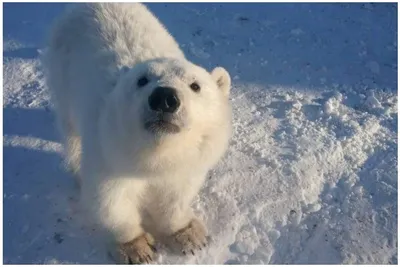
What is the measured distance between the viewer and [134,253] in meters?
3.54

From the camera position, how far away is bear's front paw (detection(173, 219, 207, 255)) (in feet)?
12.0

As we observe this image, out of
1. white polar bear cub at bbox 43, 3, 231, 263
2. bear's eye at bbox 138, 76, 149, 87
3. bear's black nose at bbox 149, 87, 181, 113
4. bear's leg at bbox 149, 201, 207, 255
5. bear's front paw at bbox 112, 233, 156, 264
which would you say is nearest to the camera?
bear's black nose at bbox 149, 87, 181, 113

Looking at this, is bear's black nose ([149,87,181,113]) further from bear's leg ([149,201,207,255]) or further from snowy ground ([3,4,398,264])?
snowy ground ([3,4,398,264])

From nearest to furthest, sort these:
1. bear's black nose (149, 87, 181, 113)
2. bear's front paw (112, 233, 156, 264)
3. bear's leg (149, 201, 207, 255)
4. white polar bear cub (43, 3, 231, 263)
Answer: bear's black nose (149, 87, 181, 113), white polar bear cub (43, 3, 231, 263), bear's front paw (112, 233, 156, 264), bear's leg (149, 201, 207, 255)

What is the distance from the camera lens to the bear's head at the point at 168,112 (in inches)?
103

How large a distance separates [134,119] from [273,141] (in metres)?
2.19

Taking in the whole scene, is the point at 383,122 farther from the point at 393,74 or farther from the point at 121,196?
the point at 121,196

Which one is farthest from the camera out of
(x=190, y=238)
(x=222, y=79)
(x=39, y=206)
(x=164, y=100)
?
(x=39, y=206)

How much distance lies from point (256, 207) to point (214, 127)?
1258 millimetres

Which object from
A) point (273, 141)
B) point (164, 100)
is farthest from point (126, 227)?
point (273, 141)

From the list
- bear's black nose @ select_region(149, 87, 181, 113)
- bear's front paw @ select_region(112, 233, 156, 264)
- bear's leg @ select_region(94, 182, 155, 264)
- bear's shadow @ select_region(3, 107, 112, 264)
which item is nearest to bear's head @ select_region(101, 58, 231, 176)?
bear's black nose @ select_region(149, 87, 181, 113)

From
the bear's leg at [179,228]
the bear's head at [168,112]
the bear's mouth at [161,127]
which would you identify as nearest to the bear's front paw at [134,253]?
the bear's leg at [179,228]

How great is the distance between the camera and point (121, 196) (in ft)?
10.9

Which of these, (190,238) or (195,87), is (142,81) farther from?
(190,238)
